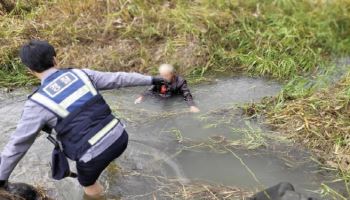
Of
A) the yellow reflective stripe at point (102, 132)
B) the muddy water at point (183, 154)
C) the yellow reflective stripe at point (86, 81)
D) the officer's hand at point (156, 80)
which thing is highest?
the yellow reflective stripe at point (86, 81)

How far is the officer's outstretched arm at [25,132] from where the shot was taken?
10.9 feet

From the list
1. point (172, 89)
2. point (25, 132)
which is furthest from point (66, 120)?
point (172, 89)

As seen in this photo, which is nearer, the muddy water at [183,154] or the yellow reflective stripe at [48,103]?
the yellow reflective stripe at [48,103]

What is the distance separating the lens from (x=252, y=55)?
7160 millimetres

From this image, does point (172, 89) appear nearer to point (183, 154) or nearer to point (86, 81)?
point (183, 154)

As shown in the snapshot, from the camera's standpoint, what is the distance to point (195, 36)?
7383 millimetres

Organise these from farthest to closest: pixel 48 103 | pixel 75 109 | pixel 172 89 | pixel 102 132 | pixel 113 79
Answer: pixel 172 89 → pixel 113 79 → pixel 102 132 → pixel 75 109 → pixel 48 103

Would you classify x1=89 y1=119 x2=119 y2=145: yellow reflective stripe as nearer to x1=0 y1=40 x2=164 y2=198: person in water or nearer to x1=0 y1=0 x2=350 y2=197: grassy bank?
x1=0 y1=40 x2=164 y2=198: person in water

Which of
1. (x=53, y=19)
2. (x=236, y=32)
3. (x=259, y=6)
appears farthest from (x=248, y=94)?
(x=53, y=19)

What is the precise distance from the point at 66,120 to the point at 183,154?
6.02 ft

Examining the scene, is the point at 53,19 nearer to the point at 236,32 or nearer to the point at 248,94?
the point at 236,32

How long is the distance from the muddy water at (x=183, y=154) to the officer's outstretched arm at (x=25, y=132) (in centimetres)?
107

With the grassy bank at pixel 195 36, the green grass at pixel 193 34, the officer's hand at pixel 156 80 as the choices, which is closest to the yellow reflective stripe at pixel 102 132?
the officer's hand at pixel 156 80

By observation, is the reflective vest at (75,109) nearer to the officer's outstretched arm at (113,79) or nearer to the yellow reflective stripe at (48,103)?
the yellow reflective stripe at (48,103)
